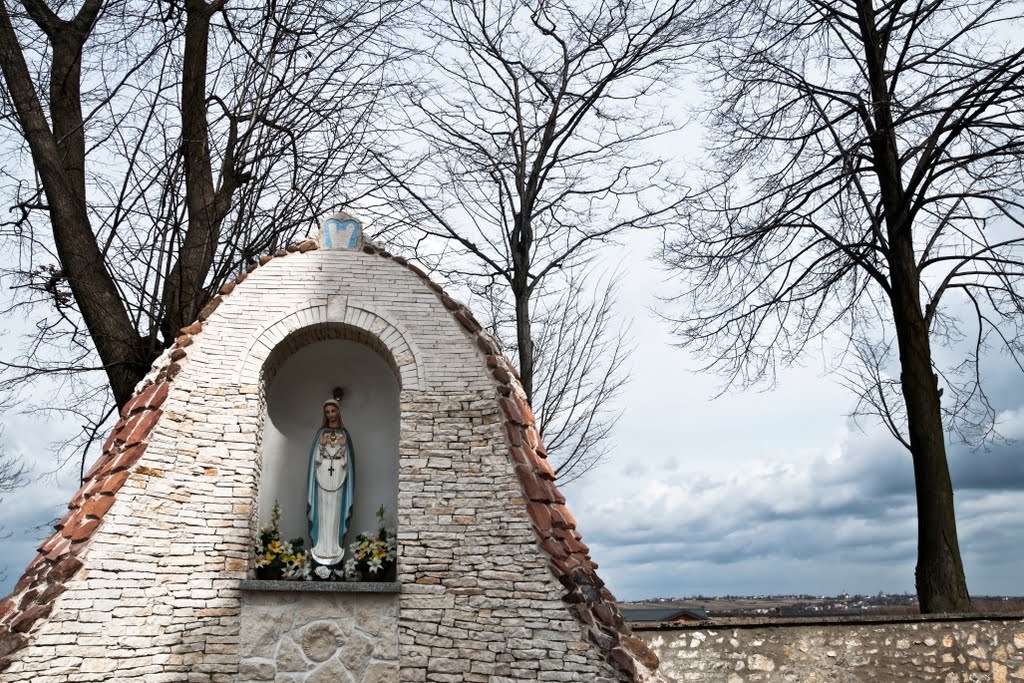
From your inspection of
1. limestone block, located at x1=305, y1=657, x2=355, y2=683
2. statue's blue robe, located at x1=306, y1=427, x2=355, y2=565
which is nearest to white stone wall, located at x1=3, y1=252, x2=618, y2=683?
limestone block, located at x1=305, y1=657, x2=355, y2=683

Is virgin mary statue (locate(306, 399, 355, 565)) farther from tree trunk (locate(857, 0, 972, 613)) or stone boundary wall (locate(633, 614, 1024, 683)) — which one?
tree trunk (locate(857, 0, 972, 613))

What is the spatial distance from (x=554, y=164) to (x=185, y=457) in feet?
23.8

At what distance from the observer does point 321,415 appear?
28.3ft

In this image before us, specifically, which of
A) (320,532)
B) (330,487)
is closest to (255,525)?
(320,532)

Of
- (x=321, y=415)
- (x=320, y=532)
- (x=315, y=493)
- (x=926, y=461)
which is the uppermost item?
(x=321, y=415)

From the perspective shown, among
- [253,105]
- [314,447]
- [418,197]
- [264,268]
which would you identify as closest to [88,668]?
[314,447]

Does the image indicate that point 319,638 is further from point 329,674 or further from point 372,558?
point 372,558

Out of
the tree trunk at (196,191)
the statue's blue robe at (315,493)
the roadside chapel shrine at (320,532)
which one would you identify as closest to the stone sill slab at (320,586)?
the roadside chapel shrine at (320,532)

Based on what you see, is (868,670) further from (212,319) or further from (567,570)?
(212,319)

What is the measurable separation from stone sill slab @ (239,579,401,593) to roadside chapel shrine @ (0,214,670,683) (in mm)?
23

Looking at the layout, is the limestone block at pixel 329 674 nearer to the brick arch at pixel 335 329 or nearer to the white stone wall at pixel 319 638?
the white stone wall at pixel 319 638

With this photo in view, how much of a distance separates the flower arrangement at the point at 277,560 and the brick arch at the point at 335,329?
1367mm

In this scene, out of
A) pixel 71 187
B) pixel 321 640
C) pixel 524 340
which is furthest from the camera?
pixel 524 340

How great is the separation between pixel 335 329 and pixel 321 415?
1016 mm
